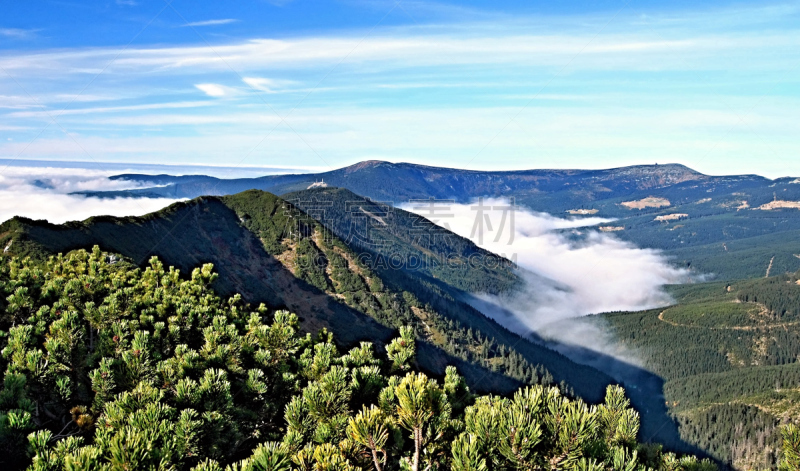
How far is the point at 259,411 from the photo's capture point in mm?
13539

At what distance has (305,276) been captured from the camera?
170 m

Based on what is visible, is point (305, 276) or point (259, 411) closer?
point (259, 411)

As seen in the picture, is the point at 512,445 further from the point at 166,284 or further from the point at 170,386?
the point at 166,284

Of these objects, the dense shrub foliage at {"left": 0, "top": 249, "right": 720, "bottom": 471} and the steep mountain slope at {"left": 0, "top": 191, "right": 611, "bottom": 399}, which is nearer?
the dense shrub foliage at {"left": 0, "top": 249, "right": 720, "bottom": 471}

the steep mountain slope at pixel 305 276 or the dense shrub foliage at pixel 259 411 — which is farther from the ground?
the dense shrub foliage at pixel 259 411

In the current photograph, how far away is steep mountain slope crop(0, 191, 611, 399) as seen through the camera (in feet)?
463

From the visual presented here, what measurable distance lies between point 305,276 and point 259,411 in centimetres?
15948

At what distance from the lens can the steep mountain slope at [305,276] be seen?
463 ft

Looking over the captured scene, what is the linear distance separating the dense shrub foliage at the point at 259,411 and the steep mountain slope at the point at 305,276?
114m

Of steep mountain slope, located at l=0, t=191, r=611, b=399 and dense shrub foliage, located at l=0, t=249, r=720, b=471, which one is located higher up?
dense shrub foliage, located at l=0, t=249, r=720, b=471

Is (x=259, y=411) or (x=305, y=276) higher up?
(x=259, y=411)

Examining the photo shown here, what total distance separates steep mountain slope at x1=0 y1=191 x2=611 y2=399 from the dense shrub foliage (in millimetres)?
114298

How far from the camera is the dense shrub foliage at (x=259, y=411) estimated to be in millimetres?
7750

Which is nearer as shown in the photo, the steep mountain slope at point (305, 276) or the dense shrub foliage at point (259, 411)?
the dense shrub foliage at point (259, 411)
